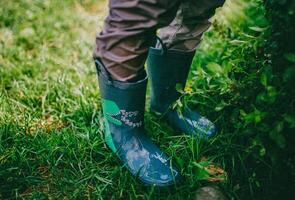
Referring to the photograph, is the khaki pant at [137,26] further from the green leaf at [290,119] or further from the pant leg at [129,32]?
the green leaf at [290,119]

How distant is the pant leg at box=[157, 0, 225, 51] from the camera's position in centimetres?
164

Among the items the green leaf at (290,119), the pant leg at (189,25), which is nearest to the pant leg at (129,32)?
the pant leg at (189,25)

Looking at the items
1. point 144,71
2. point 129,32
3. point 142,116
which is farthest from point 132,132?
point 129,32

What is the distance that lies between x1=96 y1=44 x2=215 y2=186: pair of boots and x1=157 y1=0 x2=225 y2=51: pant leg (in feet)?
0.16

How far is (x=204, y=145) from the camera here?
1.81 metres

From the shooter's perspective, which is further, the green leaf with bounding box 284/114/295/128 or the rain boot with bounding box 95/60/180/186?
the rain boot with bounding box 95/60/180/186

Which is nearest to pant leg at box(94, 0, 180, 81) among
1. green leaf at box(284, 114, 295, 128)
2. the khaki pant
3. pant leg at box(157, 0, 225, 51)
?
the khaki pant

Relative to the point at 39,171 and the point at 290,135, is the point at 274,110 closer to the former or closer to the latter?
the point at 290,135

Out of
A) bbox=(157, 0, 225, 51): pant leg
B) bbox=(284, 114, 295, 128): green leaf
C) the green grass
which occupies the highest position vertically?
bbox=(157, 0, 225, 51): pant leg

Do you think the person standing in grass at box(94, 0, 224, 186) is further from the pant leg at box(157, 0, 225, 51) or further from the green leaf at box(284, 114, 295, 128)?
the green leaf at box(284, 114, 295, 128)

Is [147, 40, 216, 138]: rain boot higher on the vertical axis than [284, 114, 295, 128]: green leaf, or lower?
lower

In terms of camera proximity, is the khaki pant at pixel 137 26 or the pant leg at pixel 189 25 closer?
the khaki pant at pixel 137 26

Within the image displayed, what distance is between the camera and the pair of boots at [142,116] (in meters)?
1.59

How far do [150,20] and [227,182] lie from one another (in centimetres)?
77
